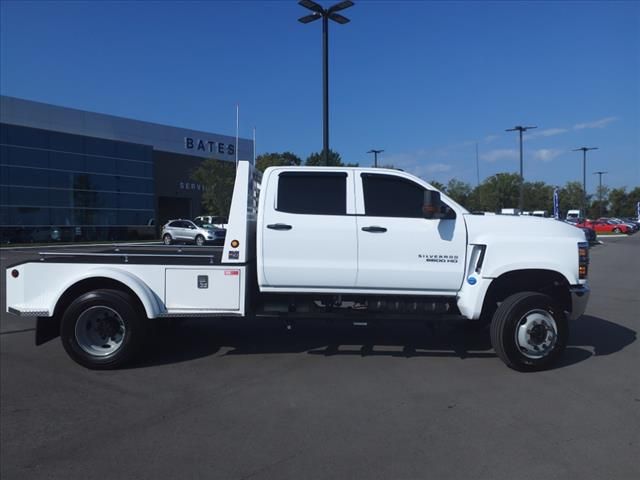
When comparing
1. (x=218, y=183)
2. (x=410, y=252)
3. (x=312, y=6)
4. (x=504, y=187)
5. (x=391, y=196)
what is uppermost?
(x=312, y=6)

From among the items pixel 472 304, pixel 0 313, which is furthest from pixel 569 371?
pixel 0 313

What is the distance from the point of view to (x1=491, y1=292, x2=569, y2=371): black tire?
5672 millimetres

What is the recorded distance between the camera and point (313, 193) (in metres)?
6.12

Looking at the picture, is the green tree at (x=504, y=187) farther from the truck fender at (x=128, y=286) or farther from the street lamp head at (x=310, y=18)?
the truck fender at (x=128, y=286)

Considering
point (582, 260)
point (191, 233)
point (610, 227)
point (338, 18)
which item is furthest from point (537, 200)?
point (582, 260)

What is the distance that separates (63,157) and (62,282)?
3580 cm

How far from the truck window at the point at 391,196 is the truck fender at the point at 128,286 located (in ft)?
8.85

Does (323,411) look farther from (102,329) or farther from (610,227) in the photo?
(610,227)

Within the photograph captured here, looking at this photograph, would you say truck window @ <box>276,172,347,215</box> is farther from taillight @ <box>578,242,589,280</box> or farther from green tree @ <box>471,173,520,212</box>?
green tree @ <box>471,173,520,212</box>

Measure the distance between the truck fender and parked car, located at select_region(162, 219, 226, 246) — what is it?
78.7 ft

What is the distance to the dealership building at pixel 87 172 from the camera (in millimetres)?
34406

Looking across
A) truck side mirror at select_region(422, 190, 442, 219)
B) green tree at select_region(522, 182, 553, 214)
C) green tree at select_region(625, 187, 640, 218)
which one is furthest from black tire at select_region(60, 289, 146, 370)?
green tree at select_region(625, 187, 640, 218)

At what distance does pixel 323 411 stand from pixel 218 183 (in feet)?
101

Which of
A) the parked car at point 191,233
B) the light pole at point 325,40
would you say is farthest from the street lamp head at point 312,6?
the parked car at point 191,233
